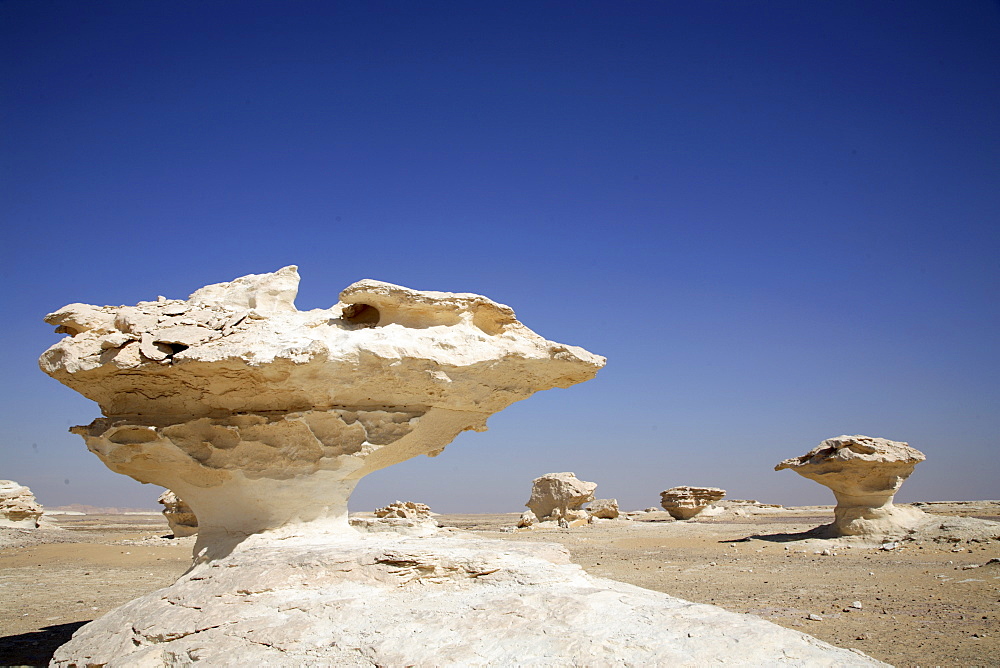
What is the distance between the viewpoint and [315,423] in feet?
20.8

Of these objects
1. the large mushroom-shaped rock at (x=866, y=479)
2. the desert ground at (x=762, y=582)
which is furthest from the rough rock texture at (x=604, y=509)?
the large mushroom-shaped rock at (x=866, y=479)

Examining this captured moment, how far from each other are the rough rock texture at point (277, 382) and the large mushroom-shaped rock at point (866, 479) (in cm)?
1284

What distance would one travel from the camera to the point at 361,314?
677 centimetres

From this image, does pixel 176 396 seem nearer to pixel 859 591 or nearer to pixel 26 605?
pixel 26 605

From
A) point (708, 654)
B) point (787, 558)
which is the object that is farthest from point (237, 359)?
point (787, 558)

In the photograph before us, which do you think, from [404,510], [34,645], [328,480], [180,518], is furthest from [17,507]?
[328,480]

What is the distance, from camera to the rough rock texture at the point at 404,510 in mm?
19250

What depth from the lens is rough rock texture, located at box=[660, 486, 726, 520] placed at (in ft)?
97.2

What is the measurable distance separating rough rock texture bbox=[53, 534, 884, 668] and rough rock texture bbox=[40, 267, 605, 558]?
0.99m

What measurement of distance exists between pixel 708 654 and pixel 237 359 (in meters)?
4.23

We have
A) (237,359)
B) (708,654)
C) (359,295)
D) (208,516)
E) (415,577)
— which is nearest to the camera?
(708,654)

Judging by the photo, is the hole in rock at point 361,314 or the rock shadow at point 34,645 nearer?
the hole in rock at point 361,314

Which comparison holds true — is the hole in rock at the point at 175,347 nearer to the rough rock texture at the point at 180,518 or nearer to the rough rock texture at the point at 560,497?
the rough rock texture at the point at 180,518

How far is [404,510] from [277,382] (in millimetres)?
14596
